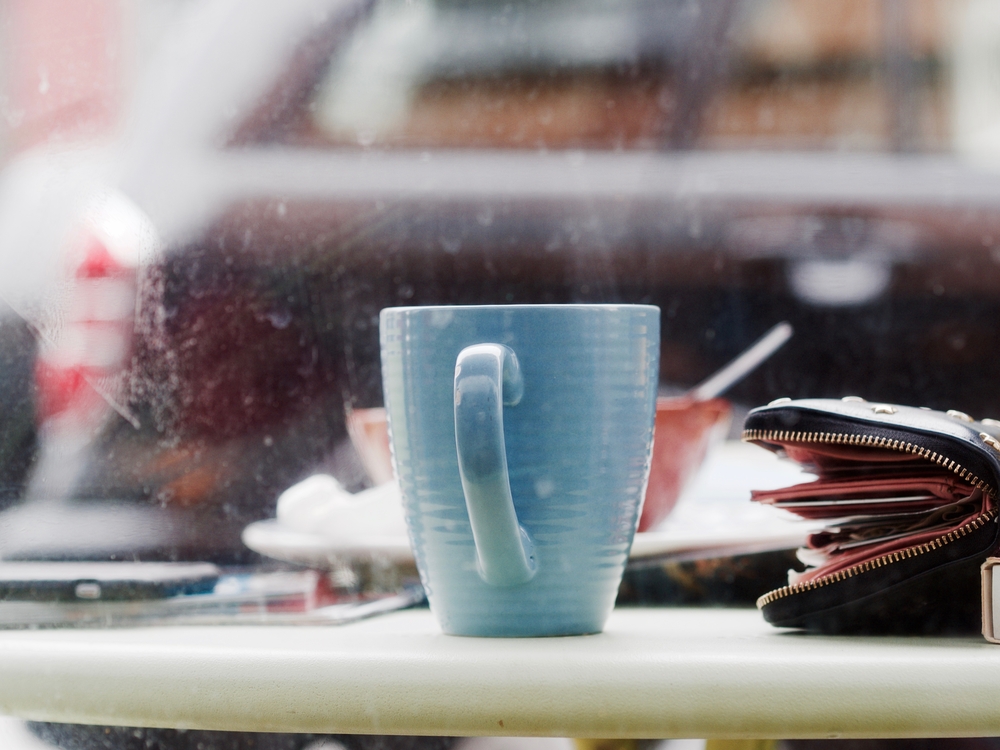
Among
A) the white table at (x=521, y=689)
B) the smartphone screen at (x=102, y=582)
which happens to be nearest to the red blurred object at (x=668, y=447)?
the smartphone screen at (x=102, y=582)

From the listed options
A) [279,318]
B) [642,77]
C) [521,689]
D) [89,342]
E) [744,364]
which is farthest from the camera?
[642,77]

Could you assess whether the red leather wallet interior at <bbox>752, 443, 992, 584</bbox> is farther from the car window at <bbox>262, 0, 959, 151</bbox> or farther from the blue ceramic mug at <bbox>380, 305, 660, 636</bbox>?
the car window at <bbox>262, 0, 959, 151</bbox>

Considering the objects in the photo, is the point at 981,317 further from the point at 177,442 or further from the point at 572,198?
the point at 177,442

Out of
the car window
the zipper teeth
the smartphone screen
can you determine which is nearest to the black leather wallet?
the zipper teeth

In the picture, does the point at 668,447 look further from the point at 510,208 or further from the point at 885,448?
the point at 510,208

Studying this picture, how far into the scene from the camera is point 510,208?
841 mm

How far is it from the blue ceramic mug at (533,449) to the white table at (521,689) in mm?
34

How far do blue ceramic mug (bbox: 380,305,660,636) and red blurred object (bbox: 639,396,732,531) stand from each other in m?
0.16

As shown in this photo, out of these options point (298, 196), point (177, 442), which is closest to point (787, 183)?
point (298, 196)

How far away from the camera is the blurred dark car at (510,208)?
23.8 inches

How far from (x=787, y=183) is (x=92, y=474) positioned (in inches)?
28.5

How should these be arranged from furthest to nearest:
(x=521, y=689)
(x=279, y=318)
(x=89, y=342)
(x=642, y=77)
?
1. (x=642, y=77)
2. (x=279, y=318)
3. (x=89, y=342)
4. (x=521, y=689)

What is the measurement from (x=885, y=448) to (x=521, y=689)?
152mm

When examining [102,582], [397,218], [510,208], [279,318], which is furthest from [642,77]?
[102,582]
